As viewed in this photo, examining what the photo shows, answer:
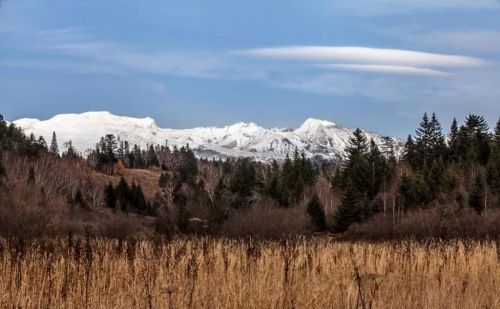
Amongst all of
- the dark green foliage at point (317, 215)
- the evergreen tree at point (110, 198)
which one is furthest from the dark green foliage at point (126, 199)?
the dark green foliage at point (317, 215)

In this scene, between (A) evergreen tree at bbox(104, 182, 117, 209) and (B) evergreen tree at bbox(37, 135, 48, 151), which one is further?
(B) evergreen tree at bbox(37, 135, 48, 151)

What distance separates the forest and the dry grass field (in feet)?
64.7

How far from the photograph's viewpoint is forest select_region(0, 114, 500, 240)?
41.8 meters

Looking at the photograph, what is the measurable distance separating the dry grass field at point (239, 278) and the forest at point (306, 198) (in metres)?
19.7

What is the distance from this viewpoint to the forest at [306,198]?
41.8 meters

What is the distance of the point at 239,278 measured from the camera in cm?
795

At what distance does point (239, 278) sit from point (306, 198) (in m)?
75.0

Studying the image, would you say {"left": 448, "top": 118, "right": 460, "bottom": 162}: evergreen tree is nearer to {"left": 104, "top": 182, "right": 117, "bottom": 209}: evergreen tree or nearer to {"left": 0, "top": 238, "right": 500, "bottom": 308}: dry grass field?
{"left": 104, "top": 182, "right": 117, "bottom": 209}: evergreen tree

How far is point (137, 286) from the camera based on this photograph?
25.4 feet

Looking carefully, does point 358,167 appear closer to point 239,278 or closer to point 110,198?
point 110,198

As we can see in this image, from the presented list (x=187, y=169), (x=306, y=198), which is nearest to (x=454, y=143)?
(x=306, y=198)

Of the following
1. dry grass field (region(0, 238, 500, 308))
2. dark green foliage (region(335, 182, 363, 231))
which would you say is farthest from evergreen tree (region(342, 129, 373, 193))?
dry grass field (region(0, 238, 500, 308))

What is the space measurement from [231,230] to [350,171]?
119ft

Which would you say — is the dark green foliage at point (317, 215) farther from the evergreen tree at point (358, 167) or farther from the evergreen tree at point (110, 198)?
the evergreen tree at point (110, 198)
